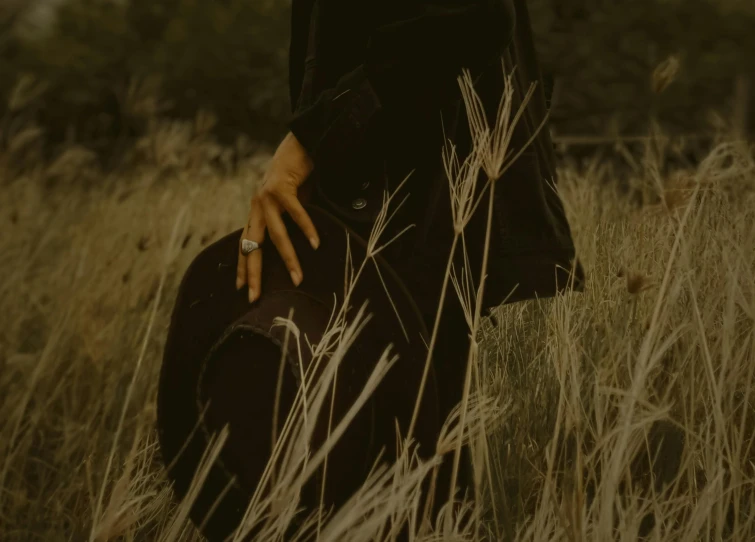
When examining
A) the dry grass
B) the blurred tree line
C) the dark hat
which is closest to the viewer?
the dry grass

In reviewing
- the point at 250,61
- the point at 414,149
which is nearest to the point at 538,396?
the point at 414,149

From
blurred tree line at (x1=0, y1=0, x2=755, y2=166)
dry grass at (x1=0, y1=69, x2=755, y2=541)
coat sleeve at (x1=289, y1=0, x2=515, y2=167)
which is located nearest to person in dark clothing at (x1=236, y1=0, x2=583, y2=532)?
coat sleeve at (x1=289, y1=0, x2=515, y2=167)

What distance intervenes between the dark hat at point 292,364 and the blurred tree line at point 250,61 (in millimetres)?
5460

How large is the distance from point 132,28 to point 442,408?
874cm

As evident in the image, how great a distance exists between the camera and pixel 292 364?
4.27 feet

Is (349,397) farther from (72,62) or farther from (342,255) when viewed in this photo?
(72,62)

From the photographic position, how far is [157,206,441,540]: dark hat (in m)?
1.34

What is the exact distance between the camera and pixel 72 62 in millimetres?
9047

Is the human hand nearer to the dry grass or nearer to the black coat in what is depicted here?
the black coat

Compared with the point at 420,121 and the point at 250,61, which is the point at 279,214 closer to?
the point at 420,121

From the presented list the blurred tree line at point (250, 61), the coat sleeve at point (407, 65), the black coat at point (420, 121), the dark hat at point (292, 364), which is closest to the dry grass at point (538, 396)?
the dark hat at point (292, 364)

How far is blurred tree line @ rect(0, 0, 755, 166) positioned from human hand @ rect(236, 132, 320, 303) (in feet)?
17.7

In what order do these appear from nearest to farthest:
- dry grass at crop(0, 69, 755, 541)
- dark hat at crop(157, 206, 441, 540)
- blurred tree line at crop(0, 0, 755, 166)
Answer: dry grass at crop(0, 69, 755, 541) → dark hat at crop(157, 206, 441, 540) → blurred tree line at crop(0, 0, 755, 166)

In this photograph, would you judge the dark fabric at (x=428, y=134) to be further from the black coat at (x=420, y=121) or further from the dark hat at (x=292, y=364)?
the dark hat at (x=292, y=364)
